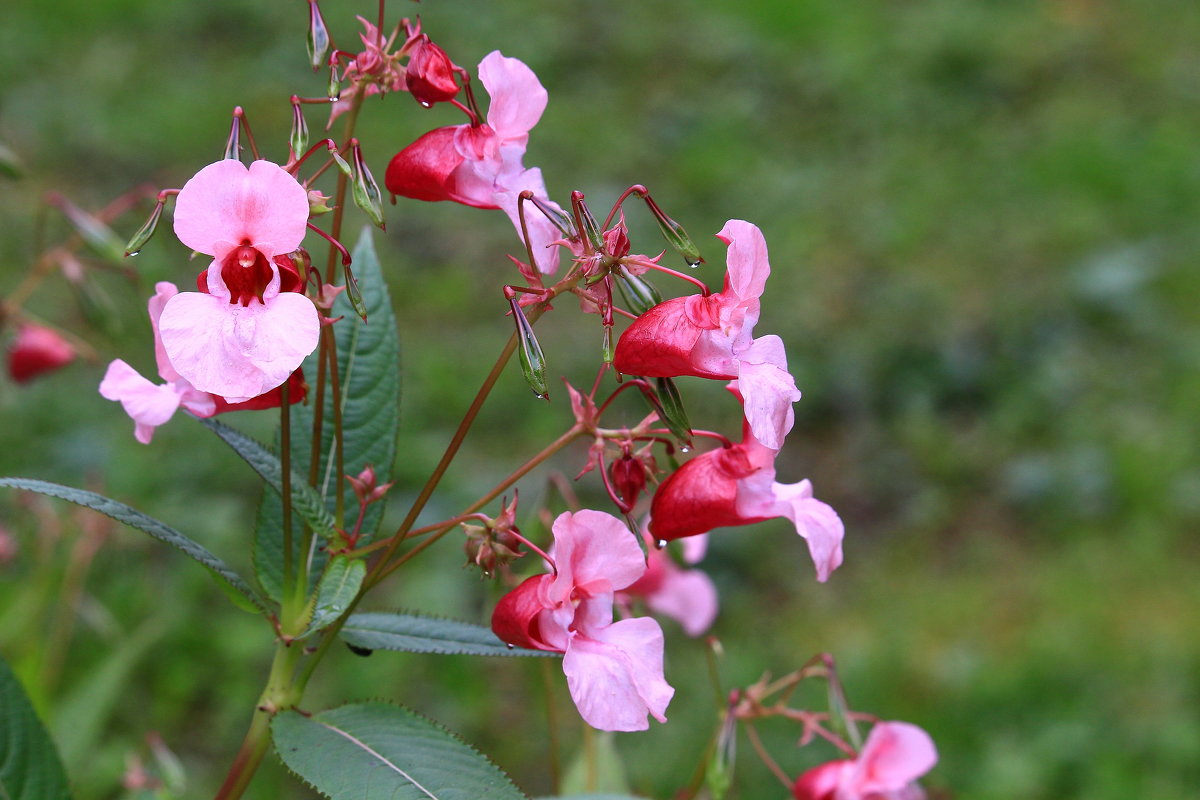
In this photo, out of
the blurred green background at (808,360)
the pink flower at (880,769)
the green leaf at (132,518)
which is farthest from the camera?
the blurred green background at (808,360)

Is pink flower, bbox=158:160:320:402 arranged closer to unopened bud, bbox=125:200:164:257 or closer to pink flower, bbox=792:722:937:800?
unopened bud, bbox=125:200:164:257

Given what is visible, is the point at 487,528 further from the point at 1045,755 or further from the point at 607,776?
the point at 1045,755

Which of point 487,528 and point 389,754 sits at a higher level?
point 487,528

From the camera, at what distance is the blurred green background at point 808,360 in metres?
2.26

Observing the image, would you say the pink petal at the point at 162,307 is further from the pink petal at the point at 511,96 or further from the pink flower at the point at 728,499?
the pink flower at the point at 728,499

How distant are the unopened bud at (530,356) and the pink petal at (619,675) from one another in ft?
0.64

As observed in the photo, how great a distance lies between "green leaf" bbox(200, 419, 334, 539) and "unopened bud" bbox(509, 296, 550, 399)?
22cm

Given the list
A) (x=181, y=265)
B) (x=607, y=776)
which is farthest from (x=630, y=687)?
(x=181, y=265)

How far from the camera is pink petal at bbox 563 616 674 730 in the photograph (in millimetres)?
807

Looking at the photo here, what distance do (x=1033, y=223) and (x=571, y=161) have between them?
157 cm

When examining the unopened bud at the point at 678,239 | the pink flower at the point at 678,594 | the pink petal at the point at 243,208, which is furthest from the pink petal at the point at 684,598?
the pink petal at the point at 243,208

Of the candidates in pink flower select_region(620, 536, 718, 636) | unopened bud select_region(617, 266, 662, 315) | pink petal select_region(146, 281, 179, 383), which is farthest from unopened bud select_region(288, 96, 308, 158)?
pink flower select_region(620, 536, 718, 636)

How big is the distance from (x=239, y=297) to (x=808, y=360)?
104 inches

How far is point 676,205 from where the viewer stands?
3.94 metres
